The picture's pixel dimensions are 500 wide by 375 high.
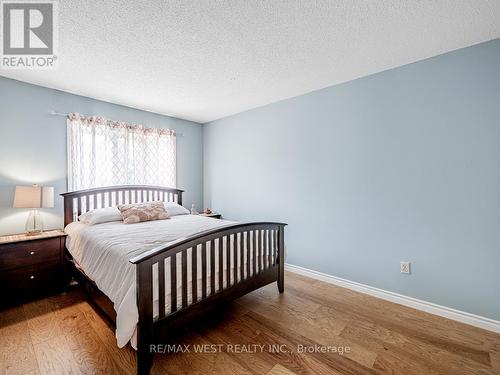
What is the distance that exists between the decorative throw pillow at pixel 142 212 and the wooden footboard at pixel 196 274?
4.64 ft

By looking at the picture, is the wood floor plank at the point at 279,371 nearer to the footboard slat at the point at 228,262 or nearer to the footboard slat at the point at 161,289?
the footboard slat at the point at 228,262

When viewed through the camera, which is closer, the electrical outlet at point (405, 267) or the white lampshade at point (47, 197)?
the electrical outlet at point (405, 267)

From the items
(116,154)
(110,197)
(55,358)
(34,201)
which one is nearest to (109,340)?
(55,358)

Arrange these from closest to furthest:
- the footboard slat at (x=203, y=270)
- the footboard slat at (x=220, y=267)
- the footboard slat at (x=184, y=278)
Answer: the footboard slat at (x=184, y=278), the footboard slat at (x=203, y=270), the footboard slat at (x=220, y=267)

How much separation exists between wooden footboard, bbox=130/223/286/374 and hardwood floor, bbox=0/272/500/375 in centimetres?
26

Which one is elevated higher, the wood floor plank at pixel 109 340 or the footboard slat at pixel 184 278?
the footboard slat at pixel 184 278

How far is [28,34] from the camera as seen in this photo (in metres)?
1.86

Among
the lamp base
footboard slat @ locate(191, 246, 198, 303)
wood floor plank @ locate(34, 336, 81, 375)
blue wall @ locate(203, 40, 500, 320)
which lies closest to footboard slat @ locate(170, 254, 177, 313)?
footboard slat @ locate(191, 246, 198, 303)

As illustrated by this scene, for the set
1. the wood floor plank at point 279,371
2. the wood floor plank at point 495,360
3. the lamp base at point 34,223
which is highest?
the lamp base at point 34,223

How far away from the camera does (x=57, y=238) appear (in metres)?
2.53

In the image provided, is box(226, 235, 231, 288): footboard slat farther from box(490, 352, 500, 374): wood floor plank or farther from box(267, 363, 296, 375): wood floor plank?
box(490, 352, 500, 374): wood floor plank

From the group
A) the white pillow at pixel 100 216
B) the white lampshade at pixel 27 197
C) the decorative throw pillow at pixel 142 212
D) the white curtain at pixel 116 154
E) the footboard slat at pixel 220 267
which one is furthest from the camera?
the white curtain at pixel 116 154

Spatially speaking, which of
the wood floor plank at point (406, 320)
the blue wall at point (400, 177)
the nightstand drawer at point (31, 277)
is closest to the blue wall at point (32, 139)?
the nightstand drawer at point (31, 277)

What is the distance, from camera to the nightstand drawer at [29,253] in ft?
7.29
